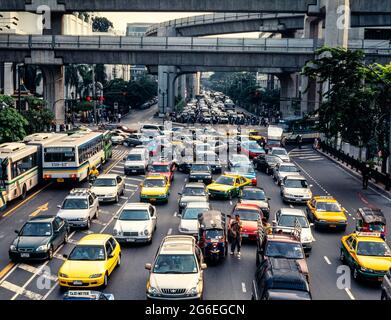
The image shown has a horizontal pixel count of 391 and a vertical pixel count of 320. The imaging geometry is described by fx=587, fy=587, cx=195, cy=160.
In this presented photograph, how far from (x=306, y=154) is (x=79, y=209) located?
40347mm

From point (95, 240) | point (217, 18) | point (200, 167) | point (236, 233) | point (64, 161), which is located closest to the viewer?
point (95, 240)

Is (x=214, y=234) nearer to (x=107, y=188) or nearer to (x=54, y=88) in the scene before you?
(x=107, y=188)

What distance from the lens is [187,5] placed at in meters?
62.4

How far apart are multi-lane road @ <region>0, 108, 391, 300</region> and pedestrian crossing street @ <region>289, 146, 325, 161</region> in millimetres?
19466

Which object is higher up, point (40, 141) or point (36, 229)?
point (40, 141)

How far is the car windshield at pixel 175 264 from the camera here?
17953 millimetres

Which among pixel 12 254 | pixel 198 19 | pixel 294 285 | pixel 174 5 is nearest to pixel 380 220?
pixel 294 285

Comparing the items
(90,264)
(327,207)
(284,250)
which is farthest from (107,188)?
(284,250)

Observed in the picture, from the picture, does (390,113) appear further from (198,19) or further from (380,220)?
(198,19)

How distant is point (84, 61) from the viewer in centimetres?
6719

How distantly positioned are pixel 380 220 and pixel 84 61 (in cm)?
4808

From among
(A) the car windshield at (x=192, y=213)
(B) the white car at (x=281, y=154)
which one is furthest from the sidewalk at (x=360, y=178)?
(A) the car windshield at (x=192, y=213)

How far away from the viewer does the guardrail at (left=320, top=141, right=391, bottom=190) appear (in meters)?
42.5

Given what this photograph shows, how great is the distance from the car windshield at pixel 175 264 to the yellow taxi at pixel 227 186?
17928 millimetres
